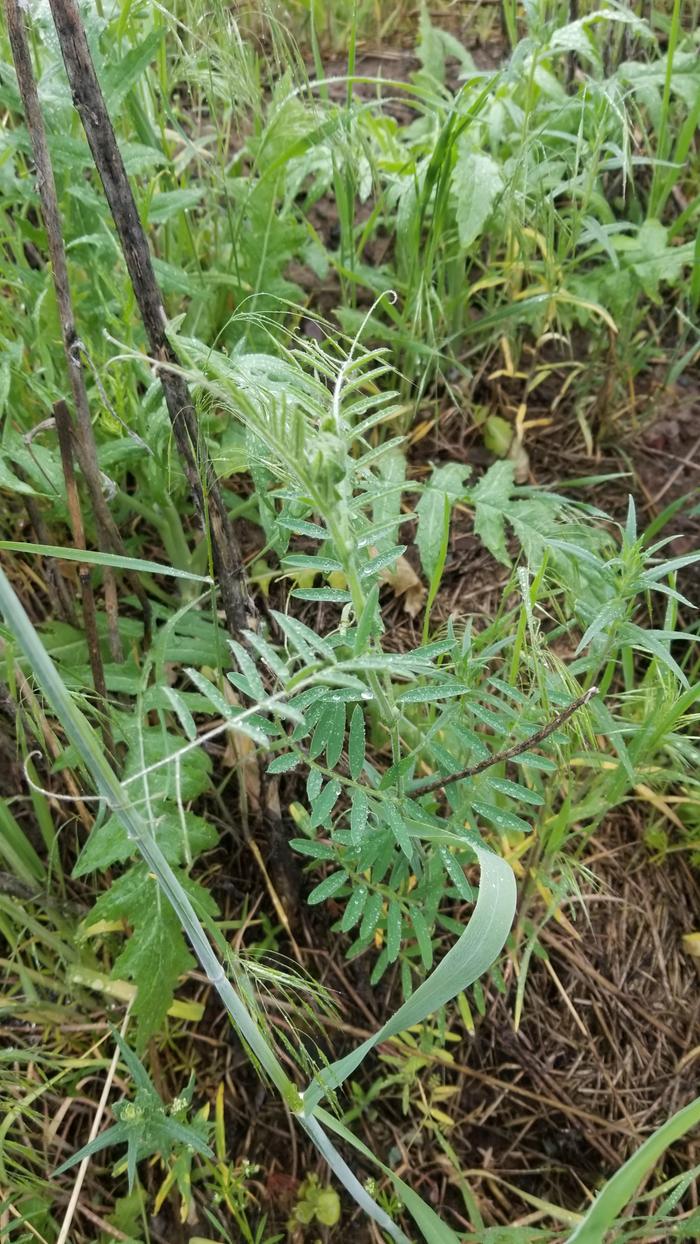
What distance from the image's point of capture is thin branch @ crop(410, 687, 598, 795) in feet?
2.89

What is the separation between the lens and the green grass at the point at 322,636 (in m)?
0.92

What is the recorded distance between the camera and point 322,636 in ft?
4.92

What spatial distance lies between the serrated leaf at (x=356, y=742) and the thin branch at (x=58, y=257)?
503 millimetres

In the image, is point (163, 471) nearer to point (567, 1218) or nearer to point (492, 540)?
point (492, 540)

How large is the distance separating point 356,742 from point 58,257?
663mm

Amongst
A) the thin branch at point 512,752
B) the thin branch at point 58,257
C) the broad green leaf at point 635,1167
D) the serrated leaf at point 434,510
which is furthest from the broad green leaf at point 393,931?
the thin branch at point 58,257

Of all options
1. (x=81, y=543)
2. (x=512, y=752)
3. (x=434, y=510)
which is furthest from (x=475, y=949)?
(x=434, y=510)

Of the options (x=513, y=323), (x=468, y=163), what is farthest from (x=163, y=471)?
(x=513, y=323)

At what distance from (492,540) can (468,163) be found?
68 centimetres

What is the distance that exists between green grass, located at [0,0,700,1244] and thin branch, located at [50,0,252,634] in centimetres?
5

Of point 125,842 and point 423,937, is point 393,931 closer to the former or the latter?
point 423,937

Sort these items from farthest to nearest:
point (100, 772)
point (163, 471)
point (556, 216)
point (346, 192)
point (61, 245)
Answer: point (346, 192) → point (556, 216) → point (163, 471) → point (61, 245) → point (100, 772)

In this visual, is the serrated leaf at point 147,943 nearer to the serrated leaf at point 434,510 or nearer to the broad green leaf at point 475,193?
the serrated leaf at point 434,510

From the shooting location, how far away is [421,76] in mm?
1995
